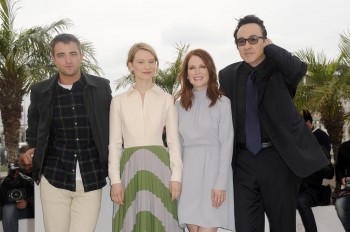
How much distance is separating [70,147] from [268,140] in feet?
4.89

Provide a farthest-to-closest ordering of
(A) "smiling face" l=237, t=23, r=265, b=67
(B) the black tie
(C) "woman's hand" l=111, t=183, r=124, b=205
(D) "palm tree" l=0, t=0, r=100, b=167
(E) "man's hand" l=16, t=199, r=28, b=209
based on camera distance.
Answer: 1. (D) "palm tree" l=0, t=0, r=100, b=167
2. (E) "man's hand" l=16, t=199, r=28, b=209
3. (A) "smiling face" l=237, t=23, r=265, b=67
4. (B) the black tie
5. (C) "woman's hand" l=111, t=183, r=124, b=205

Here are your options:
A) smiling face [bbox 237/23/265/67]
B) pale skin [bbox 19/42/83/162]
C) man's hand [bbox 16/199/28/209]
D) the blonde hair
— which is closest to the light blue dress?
smiling face [bbox 237/23/265/67]

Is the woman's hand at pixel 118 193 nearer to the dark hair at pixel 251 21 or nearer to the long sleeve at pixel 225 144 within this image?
the long sleeve at pixel 225 144

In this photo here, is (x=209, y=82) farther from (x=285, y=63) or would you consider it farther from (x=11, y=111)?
(x=11, y=111)

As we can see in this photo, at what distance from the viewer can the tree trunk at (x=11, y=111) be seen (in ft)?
37.5

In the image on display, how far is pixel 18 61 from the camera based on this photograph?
11422 mm

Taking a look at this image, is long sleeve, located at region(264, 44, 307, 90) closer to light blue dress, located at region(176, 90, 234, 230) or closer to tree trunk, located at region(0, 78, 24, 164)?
light blue dress, located at region(176, 90, 234, 230)

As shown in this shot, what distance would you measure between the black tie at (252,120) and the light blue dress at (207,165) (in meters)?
0.14

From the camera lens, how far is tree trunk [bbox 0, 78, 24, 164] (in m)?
11.4

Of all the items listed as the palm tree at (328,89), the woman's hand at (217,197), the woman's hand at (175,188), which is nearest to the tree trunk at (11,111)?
the palm tree at (328,89)

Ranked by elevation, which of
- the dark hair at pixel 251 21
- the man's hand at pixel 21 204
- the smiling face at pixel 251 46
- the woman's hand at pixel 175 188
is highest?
the dark hair at pixel 251 21

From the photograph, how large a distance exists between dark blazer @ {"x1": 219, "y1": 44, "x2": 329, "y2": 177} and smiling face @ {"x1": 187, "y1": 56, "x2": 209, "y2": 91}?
12.4 inches

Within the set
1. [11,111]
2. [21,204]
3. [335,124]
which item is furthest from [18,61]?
[335,124]

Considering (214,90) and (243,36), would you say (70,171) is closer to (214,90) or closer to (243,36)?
(214,90)
